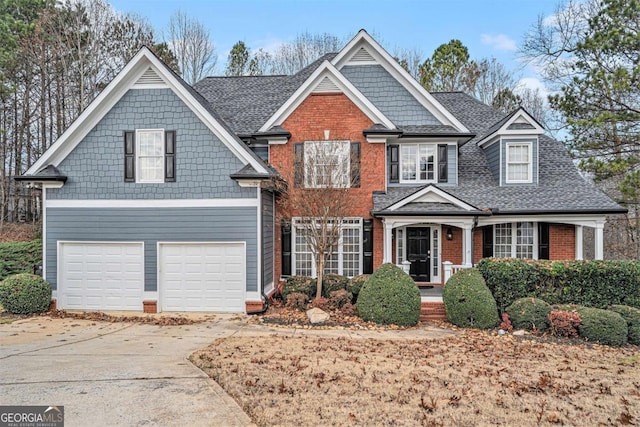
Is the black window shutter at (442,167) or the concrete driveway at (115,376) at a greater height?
the black window shutter at (442,167)

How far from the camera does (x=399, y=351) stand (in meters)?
7.71

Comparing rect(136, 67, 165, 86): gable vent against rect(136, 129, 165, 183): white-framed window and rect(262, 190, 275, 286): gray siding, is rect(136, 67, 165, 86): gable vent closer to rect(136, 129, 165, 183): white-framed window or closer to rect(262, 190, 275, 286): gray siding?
rect(136, 129, 165, 183): white-framed window

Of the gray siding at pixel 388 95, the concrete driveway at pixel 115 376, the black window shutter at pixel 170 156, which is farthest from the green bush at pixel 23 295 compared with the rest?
the gray siding at pixel 388 95

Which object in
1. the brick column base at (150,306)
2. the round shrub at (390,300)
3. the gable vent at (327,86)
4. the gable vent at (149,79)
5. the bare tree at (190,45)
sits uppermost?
the bare tree at (190,45)

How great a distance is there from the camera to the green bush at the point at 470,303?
10078 millimetres

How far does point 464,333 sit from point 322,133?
7.78 metres

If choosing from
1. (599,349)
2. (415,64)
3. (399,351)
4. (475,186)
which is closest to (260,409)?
(399,351)

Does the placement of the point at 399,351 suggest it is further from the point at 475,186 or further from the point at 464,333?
the point at 475,186

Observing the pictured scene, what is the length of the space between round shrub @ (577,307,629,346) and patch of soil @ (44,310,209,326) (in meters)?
9.62

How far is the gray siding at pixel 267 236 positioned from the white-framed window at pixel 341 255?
0.87m

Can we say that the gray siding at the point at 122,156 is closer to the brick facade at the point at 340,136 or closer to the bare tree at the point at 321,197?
the bare tree at the point at 321,197

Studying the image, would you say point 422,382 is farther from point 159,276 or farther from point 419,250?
point 419,250

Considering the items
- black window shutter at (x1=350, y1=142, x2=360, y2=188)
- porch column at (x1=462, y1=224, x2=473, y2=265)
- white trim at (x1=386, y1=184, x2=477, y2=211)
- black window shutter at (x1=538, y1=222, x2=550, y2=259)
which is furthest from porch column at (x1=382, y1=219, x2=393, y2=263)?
black window shutter at (x1=538, y1=222, x2=550, y2=259)

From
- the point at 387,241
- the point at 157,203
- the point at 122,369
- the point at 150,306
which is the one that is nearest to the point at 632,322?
the point at 387,241
